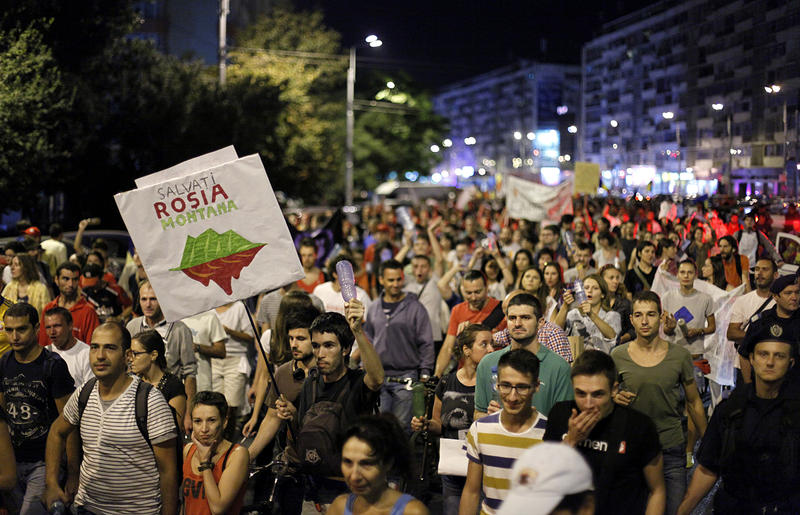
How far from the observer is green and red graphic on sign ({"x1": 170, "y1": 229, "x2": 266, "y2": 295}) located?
6.09 metres

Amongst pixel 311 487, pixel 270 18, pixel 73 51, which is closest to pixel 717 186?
pixel 73 51

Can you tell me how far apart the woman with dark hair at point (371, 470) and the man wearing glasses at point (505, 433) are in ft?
2.16

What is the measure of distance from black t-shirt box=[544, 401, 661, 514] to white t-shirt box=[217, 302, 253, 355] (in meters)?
4.95

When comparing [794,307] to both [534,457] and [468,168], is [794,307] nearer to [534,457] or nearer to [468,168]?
[534,457]

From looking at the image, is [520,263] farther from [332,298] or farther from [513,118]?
[513,118]

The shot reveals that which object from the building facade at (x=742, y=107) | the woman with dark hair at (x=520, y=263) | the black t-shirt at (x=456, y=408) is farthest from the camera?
the building facade at (x=742, y=107)

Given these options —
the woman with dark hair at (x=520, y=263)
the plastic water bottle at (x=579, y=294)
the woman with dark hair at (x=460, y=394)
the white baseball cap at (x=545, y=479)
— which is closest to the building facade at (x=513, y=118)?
the woman with dark hair at (x=520, y=263)

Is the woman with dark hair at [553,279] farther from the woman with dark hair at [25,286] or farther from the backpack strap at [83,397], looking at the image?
the backpack strap at [83,397]

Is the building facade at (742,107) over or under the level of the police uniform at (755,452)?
over

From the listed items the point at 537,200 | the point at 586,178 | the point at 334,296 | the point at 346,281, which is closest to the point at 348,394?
the point at 346,281

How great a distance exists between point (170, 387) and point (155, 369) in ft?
0.52

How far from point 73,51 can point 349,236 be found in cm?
798

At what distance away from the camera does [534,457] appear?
2.76 meters

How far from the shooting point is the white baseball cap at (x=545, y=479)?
8.91 ft
